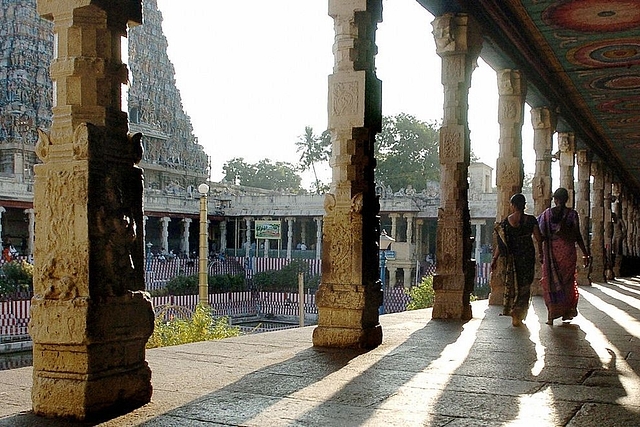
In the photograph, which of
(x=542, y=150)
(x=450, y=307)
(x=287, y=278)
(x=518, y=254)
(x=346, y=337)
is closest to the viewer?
(x=346, y=337)

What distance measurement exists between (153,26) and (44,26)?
11215 mm

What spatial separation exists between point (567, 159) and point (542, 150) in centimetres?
284

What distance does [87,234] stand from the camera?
126 inches

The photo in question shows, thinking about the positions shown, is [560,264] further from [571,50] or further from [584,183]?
[584,183]

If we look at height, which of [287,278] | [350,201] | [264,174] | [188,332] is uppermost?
[264,174]

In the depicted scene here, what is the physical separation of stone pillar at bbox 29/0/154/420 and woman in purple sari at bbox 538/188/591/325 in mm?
5047

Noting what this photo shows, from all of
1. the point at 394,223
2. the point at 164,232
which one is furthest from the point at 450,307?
the point at 164,232

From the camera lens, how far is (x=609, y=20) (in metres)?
9.12

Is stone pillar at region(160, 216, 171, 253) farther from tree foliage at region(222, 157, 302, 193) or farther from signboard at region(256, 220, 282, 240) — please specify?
tree foliage at region(222, 157, 302, 193)

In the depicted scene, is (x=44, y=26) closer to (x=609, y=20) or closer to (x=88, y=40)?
(x=609, y=20)

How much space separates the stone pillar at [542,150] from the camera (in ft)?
40.8

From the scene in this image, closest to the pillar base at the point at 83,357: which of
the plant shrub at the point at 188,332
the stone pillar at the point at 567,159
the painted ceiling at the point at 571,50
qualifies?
the plant shrub at the point at 188,332

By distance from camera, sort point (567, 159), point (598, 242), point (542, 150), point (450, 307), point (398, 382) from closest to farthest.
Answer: point (398, 382) < point (450, 307) < point (542, 150) < point (567, 159) < point (598, 242)

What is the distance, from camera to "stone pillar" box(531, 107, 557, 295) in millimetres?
12445
